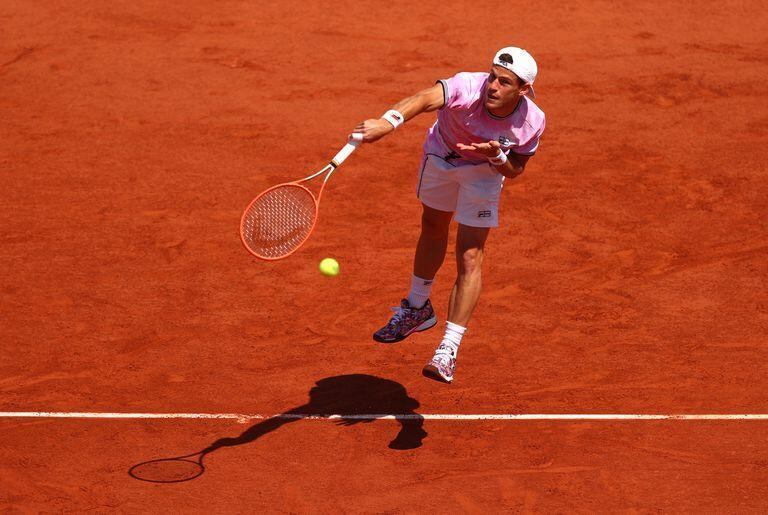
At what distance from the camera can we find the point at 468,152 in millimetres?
8305

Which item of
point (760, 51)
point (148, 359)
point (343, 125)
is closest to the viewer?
point (148, 359)

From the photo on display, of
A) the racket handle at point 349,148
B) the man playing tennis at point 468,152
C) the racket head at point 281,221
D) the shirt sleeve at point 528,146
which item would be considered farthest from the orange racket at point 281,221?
the shirt sleeve at point 528,146

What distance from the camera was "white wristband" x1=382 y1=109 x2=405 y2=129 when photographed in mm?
7654

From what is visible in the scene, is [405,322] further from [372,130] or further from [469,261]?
[372,130]

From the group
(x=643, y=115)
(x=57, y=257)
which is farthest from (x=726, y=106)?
(x=57, y=257)

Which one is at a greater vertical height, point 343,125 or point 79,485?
point 343,125

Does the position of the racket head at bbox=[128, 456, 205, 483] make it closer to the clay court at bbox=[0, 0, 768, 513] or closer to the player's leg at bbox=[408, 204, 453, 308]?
the clay court at bbox=[0, 0, 768, 513]

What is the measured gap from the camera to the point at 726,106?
15.0 metres

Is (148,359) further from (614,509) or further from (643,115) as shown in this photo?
(643,115)

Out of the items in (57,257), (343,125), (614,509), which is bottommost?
(614,509)

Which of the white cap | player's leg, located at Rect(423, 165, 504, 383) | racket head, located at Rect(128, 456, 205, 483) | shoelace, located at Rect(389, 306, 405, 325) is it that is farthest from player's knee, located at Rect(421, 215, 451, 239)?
racket head, located at Rect(128, 456, 205, 483)

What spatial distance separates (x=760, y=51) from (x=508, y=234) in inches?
272

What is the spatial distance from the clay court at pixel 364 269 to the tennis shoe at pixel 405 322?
505 mm

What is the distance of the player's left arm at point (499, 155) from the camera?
7.76 metres
